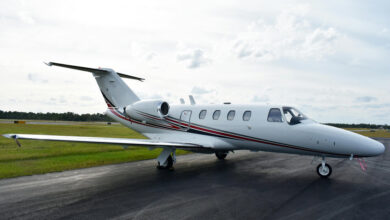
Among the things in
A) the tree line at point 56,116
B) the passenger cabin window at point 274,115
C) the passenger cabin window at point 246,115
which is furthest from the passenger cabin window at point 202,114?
the tree line at point 56,116

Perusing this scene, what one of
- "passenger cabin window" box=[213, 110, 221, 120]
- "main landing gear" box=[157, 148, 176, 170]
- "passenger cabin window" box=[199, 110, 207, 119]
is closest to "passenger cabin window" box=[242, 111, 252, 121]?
"passenger cabin window" box=[213, 110, 221, 120]

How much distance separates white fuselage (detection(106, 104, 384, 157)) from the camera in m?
8.30

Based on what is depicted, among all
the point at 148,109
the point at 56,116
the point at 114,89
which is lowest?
the point at 56,116

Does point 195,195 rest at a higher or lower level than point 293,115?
lower

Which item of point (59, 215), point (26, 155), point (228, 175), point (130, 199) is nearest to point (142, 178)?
point (130, 199)

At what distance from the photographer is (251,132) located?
9.82m

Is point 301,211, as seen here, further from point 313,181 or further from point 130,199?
point 130,199

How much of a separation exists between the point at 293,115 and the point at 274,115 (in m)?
0.66

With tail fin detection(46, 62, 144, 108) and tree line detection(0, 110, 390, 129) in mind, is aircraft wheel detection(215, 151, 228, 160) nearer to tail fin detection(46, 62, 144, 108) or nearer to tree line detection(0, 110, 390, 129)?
tail fin detection(46, 62, 144, 108)

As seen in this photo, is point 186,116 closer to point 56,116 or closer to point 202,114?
point 202,114

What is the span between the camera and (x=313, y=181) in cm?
829

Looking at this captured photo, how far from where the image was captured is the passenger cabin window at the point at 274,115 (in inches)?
370

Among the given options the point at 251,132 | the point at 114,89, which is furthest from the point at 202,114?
the point at 114,89

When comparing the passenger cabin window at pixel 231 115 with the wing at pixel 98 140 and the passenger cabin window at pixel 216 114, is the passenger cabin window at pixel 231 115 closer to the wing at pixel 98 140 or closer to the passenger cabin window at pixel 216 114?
the passenger cabin window at pixel 216 114
